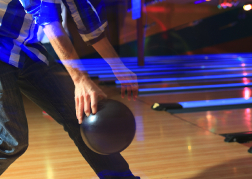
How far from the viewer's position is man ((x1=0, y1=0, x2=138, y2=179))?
0.52 m

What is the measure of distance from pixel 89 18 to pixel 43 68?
0.16m

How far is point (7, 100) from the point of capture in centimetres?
58

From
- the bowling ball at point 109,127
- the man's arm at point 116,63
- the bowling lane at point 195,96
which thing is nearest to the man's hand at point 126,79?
the man's arm at point 116,63

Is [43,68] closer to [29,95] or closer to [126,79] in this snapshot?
[29,95]

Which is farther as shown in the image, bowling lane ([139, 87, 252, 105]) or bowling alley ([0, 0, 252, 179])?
bowling lane ([139, 87, 252, 105])

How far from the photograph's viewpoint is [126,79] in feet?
2.20

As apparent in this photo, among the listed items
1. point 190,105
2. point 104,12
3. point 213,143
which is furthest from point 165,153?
point 190,105

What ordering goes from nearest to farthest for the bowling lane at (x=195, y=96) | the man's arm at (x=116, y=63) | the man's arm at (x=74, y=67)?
the man's arm at (x=74, y=67) < the man's arm at (x=116, y=63) < the bowling lane at (x=195, y=96)

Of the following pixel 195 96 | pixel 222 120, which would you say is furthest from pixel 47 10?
pixel 195 96

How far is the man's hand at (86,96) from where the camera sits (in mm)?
518

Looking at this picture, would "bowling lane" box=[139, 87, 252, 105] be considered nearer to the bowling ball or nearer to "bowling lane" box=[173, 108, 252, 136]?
"bowling lane" box=[173, 108, 252, 136]

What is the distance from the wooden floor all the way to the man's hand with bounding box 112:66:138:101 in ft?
0.11

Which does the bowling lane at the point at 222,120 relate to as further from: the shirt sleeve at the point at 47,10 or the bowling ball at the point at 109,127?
the shirt sleeve at the point at 47,10

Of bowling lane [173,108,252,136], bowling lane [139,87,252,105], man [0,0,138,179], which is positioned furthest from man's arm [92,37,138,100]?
bowling lane [139,87,252,105]
